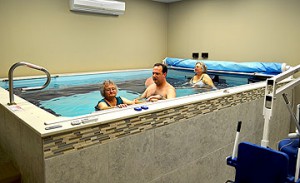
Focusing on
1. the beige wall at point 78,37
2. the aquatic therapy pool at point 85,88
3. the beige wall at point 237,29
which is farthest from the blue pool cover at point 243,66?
the beige wall at point 78,37

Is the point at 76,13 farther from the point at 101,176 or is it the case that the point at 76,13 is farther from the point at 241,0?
the point at 101,176

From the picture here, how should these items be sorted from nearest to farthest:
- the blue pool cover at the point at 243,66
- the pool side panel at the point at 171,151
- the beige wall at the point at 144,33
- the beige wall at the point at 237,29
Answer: the pool side panel at the point at 171,151, the blue pool cover at the point at 243,66, the beige wall at the point at 144,33, the beige wall at the point at 237,29

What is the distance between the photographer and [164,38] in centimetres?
657

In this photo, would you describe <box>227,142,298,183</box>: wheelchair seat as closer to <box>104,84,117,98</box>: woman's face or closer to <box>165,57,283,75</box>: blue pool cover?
<box>104,84,117,98</box>: woman's face

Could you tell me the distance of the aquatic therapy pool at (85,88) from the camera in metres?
3.03

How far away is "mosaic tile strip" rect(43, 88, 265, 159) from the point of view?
1.39 m

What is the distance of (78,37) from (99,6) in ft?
2.39

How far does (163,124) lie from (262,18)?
12.5 ft

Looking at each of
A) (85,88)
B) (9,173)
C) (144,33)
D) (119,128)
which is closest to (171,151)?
(119,128)

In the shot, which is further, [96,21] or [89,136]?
[96,21]

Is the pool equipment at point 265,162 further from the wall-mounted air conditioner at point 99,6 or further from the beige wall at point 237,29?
the wall-mounted air conditioner at point 99,6

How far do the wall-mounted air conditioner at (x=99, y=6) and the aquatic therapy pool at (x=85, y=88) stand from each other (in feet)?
4.11

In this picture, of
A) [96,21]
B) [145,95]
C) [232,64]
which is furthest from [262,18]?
[96,21]

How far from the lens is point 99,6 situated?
4.87m
